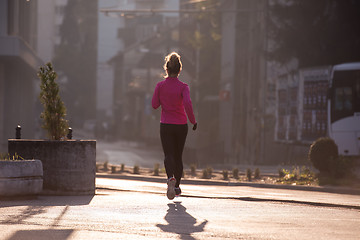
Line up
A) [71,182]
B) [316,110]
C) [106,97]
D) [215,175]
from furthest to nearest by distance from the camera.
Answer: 1. [106,97]
2. [316,110]
3. [215,175]
4. [71,182]

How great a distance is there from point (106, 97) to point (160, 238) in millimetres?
111173

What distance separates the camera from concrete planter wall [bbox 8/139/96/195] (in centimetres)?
1147

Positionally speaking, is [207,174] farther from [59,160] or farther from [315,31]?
[315,31]

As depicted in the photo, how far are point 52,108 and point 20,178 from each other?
167cm

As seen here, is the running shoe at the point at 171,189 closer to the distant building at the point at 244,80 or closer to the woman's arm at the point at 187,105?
the woman's arm at the point at 187,105

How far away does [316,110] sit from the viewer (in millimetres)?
30391

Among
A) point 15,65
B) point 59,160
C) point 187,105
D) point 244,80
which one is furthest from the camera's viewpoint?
point 15,65

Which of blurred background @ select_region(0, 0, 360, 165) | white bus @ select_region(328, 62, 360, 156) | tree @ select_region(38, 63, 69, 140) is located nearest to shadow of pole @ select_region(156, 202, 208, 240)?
tree @ select_region(38, 63, 69, 140)

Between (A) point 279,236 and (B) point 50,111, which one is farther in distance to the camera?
(B) point 50,111

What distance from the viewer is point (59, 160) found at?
452 inches

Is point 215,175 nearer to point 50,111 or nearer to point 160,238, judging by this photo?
point 50,111

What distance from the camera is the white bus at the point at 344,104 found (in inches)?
1115

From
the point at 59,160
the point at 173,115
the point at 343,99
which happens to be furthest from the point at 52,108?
the point at 343,99

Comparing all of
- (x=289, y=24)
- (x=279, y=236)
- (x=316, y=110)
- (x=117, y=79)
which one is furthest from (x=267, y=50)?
(x=117, y=79)
